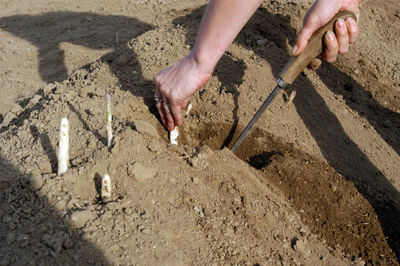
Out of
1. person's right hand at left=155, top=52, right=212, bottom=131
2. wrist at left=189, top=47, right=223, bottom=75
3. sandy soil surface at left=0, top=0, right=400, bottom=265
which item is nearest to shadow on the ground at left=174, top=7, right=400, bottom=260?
sandy soil surface at left=0, top=0, right=400, bottom=265

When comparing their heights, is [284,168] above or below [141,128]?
above

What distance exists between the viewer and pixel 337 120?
3229 millimetres

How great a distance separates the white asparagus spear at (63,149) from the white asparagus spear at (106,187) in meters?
0.31

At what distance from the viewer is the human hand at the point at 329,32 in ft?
7.01

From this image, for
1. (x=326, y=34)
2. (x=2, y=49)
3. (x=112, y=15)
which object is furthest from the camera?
(x=112, y=15)

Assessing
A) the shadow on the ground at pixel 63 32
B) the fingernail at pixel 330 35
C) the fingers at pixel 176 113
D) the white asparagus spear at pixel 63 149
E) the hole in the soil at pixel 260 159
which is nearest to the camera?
the white asparagus spear at pixel 63 149

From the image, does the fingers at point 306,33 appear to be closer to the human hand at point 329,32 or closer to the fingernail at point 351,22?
the human hand at point 329,32

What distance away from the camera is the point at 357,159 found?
9.61ft

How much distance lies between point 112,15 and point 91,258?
511 centimetres

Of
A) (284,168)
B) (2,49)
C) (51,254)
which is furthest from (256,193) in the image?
(2,49)

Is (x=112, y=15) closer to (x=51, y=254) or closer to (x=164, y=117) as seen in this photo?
(x=164, y=117)

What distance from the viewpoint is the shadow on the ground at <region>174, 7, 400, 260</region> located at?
261 centimetres

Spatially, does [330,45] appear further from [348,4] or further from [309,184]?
[309,184]

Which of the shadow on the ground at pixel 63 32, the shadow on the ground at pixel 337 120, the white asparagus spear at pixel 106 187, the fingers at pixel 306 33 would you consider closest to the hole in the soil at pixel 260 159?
the shadow on the ground at pixel 337 120
